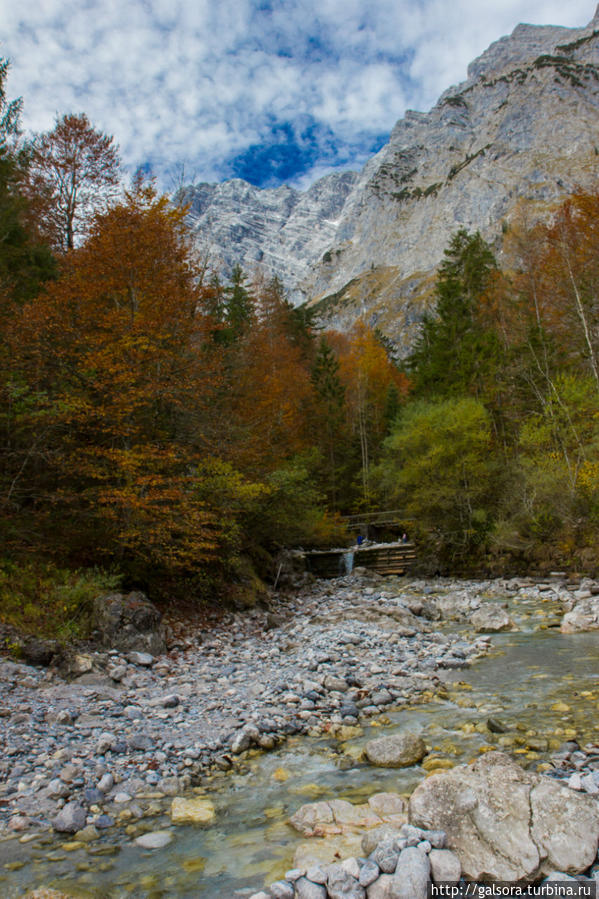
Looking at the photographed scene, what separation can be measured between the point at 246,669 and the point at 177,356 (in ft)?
28.3

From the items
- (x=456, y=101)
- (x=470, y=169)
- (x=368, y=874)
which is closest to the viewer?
(x=368, y=874)

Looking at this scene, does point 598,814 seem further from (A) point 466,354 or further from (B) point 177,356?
(A) point 466,354

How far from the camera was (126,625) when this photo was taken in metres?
10.2

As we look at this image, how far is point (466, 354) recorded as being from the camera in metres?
30.7

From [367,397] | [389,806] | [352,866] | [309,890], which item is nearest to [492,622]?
[389,806]

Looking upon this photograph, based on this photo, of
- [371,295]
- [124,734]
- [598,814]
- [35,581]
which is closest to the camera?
[598,814]

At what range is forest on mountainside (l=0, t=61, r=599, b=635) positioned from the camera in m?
11.8

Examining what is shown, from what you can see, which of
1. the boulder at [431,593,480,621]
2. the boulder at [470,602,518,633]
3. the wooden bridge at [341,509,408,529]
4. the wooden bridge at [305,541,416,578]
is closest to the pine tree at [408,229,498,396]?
the wooden bridge at [341,509,408,529]

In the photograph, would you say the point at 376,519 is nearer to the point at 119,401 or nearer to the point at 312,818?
the point at 119,401

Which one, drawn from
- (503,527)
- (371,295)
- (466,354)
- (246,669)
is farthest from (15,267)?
(371,295)

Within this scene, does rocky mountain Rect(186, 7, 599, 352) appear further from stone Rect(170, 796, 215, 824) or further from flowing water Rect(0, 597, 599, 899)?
stone Rect(170, 796, 215, 824)

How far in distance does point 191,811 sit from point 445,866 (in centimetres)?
247

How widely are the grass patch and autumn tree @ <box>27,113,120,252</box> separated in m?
14.4

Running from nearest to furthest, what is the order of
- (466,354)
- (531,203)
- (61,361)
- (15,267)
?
1. (61,361)
2. (15,267)
3. (466,354)
4. (531,203)
